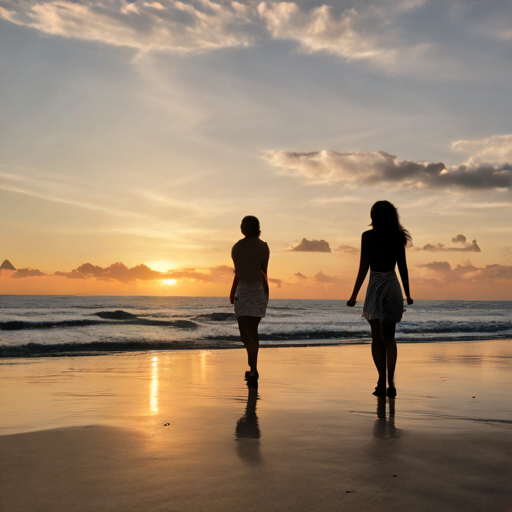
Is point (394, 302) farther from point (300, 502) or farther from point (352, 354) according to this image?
point (352, 354)

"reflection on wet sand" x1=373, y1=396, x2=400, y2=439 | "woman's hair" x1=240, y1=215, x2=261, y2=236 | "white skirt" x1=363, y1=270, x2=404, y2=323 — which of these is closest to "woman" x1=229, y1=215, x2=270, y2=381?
"woman's hair" x1=240, y1=215, x2=261, y2=236

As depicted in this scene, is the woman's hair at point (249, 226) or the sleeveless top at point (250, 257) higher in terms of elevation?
the woman's hair at point (249, 226)

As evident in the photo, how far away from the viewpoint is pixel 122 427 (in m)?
3.62

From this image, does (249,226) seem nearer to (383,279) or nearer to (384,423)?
(383,279)

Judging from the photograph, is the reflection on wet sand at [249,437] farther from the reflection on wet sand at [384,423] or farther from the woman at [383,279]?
the woman at [383,279]

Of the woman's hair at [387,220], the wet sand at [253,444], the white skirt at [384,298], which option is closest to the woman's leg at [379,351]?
the white skirt at [384,298]

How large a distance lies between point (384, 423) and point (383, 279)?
1.73 metres

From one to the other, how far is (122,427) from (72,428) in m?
0.36

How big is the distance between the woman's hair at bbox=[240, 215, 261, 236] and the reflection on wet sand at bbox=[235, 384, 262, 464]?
7.19ft

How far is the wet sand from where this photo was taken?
2266 mm

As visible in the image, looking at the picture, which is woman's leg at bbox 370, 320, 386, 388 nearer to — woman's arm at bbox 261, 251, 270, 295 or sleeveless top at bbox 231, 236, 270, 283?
woman's arm at bbox 261, 251, 270, 295

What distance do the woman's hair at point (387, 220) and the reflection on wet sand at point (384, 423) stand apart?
66.1 inches

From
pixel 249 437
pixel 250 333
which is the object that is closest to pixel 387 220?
pixel 250 333

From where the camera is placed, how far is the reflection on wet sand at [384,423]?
3443 millimetres
